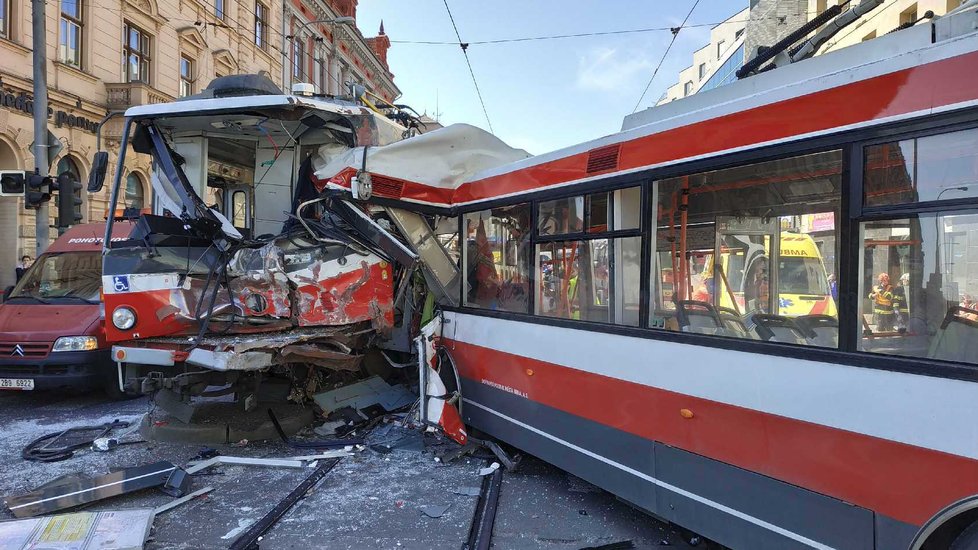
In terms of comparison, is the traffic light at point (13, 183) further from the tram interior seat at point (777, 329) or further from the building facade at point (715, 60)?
the building facade at point (715, 60)

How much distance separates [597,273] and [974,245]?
2254mm

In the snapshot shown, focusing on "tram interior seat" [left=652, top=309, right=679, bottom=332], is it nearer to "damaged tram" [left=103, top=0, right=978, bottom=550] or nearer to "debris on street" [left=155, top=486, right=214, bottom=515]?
"damaged tram" [left=103, top=0, right=978, bottom=550]

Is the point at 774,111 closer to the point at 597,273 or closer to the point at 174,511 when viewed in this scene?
the point at 597,273

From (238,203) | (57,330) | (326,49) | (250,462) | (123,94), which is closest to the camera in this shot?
(250,462)

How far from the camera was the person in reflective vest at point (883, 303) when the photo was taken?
8.66 ft

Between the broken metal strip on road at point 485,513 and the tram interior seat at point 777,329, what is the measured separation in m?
2.22

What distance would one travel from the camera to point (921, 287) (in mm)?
2553

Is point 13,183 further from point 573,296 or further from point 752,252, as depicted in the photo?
point 752,252

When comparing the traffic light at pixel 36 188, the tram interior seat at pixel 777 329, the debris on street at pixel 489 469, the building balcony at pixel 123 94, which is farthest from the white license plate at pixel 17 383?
the building balcony at pixel 123 94

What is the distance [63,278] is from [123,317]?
4.24m

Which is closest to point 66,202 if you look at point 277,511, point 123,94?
point 277,511

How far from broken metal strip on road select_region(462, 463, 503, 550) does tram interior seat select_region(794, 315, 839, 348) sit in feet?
7.85

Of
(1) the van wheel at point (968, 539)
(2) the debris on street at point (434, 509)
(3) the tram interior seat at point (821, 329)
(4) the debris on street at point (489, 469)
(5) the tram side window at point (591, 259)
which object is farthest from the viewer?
(4) the debris on street at point (489, 469)

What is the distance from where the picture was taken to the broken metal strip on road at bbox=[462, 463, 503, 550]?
12.9 feet
